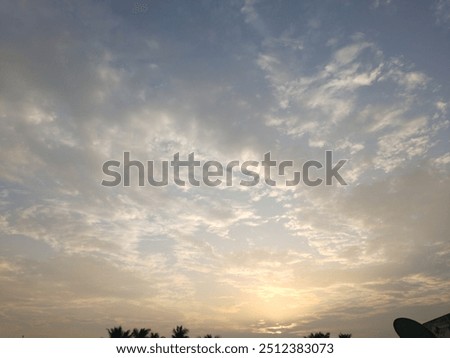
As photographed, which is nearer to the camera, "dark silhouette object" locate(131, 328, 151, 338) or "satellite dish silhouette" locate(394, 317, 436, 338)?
"satellite dish silhouette" locate(394, 317, 436, 338)

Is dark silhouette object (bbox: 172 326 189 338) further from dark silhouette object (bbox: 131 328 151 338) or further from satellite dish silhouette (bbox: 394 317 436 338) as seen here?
satellite dish silhouette (bbox: 394 317 436 338)

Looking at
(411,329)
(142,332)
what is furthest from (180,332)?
(411,329)

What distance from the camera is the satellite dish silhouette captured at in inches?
722

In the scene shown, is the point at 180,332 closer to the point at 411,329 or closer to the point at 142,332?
the point at 142,332

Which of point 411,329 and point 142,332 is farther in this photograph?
point 142,332

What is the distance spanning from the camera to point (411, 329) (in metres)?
18.5

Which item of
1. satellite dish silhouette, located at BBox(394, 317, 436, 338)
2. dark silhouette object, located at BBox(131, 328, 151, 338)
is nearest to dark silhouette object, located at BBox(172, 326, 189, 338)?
dark silhouette object, located at BBox(131, 328, 151, 338)

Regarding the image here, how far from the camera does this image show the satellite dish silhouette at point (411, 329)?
1834cm
